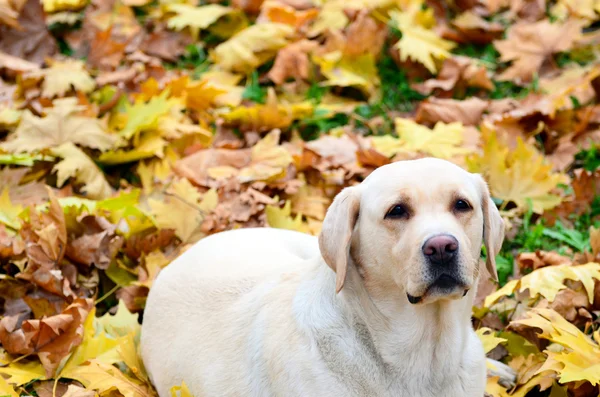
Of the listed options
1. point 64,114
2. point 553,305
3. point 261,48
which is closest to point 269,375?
point 553,305

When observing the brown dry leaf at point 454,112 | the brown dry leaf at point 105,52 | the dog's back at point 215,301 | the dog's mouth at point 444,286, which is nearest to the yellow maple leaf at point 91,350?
the dog's back at point 215,301

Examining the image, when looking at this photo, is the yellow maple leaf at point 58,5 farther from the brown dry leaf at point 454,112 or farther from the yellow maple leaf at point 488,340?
the yellow maple leaf at point 488,340

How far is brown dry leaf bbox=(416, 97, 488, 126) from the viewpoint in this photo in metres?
5.66

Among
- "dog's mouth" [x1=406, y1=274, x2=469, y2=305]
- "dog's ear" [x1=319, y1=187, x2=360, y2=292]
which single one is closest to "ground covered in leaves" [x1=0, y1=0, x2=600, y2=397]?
"dog's mouth" [x1=406, y1=274, x2=469, y2=305]

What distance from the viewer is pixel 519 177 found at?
4641mm

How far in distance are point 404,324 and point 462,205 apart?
47 centimetres

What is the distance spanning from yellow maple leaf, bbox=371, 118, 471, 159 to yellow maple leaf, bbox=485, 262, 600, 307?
1.57m

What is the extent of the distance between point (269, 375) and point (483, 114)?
3.46 meters

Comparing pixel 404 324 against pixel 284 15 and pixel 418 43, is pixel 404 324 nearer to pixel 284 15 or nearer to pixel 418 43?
pixel 418 43

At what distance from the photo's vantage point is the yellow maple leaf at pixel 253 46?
631cm

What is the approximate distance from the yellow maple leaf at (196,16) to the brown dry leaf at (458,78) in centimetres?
189

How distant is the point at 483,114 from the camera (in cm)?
580

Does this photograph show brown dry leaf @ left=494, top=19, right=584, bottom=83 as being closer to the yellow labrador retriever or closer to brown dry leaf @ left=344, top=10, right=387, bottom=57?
brown dry leaf @ left=344, top=10, right=387, bottom=57

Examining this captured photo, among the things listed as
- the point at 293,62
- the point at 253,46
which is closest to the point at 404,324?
the point at 293,62
